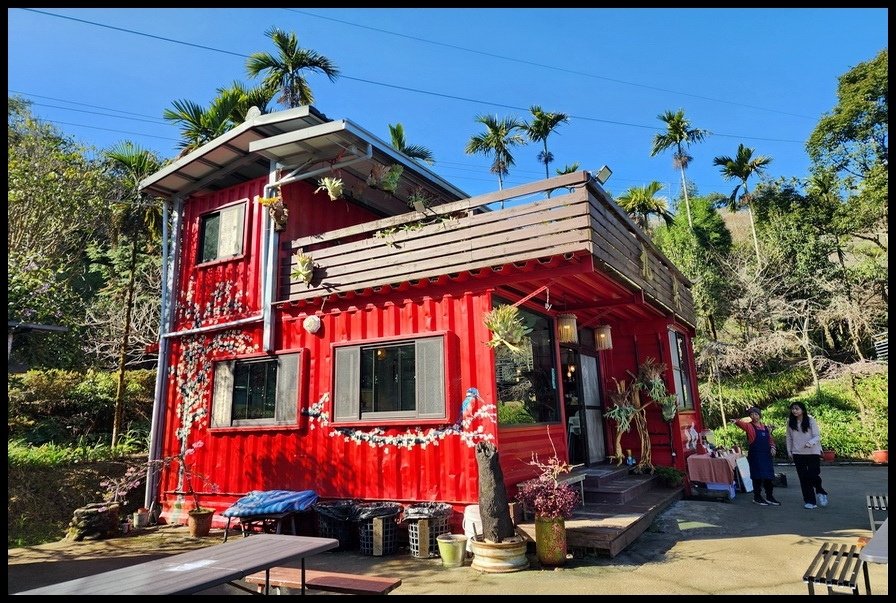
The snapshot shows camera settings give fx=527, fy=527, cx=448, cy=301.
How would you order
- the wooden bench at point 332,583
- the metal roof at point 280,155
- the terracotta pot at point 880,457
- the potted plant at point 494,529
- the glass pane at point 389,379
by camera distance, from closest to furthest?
the wooden bench at point 332,583
the potted plant at point 494,529
the glass pane at point 389,379
the metal roof at point 280,155
the terracotta pot at point 880,457

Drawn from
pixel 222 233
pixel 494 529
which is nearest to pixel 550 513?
pixel 494 529

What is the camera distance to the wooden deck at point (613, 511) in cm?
628

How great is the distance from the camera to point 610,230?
7559mm

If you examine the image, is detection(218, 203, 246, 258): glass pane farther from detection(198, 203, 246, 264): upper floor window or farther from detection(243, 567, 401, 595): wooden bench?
detection(243, 567, 401, 595): wooden bench

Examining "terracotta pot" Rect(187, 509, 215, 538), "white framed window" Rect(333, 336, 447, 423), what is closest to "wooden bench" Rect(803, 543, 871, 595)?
"white framed window" Rect(333, 336, 447, 423)

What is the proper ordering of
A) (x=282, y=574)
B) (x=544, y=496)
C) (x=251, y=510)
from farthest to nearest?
(x=251, y=510)
(x=544, y=496)
(x=282, y=574)

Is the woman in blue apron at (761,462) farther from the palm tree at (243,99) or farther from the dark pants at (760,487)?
the palm tree at (243,99)

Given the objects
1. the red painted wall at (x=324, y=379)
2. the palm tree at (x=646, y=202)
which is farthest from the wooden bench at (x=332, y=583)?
the palm tree at (x=646, y=202)

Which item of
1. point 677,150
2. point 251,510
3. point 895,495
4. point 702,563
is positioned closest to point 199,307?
point 251,510

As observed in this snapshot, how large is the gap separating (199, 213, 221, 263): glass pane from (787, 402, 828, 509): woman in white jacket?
11.0m

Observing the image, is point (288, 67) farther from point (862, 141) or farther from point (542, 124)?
point (862, 141)

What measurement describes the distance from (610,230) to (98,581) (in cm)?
681

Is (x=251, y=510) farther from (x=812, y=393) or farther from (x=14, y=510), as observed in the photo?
(x=812, y=393)

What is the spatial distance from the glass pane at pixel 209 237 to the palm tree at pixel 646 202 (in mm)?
20360
